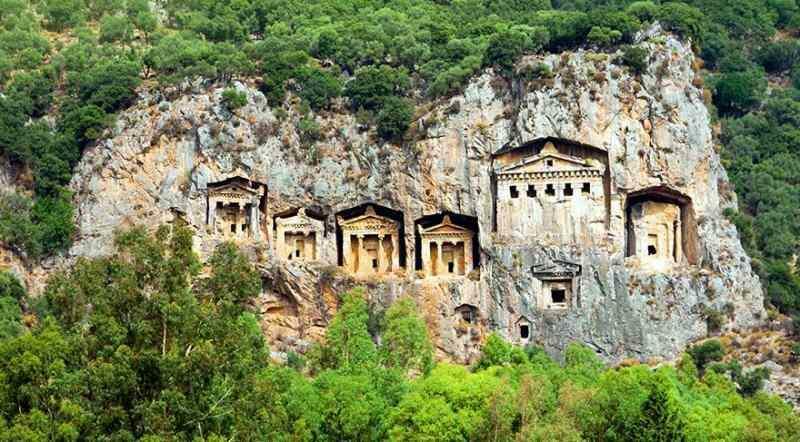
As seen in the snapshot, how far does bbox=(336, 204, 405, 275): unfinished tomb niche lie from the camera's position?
87.3 m

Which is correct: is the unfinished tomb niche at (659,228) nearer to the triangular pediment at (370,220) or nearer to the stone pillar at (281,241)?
the triangular pediment at (370,220)

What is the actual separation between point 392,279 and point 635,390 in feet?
85.9

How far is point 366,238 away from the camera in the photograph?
8781cm

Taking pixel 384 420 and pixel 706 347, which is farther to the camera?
pixel 706 347

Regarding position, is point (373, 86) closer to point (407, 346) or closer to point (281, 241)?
point (281, 241)

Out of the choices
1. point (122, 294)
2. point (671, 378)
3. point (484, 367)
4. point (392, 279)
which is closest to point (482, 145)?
point (392, 279)

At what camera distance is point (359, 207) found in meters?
87.4

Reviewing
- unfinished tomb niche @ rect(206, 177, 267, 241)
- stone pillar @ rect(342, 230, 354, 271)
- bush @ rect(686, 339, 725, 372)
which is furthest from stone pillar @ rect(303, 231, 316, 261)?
bush @ rect(686, 339, 725, 372)

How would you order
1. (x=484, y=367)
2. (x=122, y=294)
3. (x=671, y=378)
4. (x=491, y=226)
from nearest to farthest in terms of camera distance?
(x=122, y=294) → (x=671, y=378) → (x=484, y=367) → (x=491, y=226)

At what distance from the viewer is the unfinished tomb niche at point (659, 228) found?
84.6 meters

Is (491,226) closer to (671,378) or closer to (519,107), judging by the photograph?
(519,107)

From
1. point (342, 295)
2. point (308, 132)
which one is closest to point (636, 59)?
point (308, 132)

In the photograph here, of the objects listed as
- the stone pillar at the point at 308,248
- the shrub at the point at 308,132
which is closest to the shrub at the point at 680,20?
the shrub at the point at 308,132

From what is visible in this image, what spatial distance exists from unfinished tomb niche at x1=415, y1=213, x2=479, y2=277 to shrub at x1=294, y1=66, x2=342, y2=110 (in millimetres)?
9243
